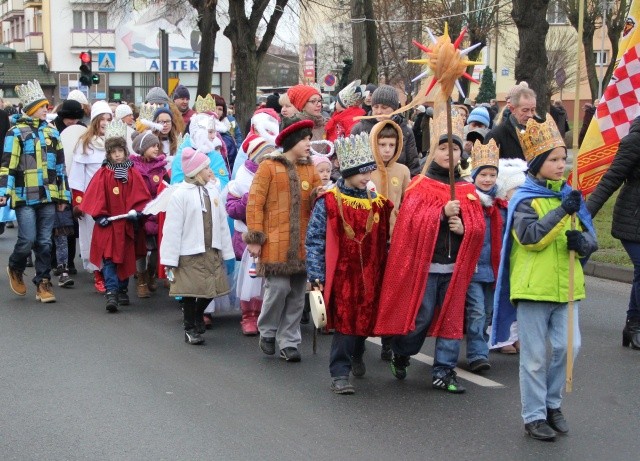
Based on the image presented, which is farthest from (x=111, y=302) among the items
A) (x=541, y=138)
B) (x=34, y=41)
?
(x=34, y=41)

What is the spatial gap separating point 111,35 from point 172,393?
66978mm

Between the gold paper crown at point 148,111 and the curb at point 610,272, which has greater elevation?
the gold paper crown at point 148,111

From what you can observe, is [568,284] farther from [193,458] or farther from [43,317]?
[43,317]

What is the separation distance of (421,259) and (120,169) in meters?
4.92

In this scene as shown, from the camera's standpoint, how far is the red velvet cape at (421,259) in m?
7.13

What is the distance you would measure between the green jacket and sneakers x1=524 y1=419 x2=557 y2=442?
2.37 feet

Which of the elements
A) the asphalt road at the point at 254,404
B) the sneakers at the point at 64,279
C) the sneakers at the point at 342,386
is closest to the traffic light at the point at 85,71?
the sneakers at the point at 64,279

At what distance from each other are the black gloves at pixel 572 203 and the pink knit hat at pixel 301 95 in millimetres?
4733

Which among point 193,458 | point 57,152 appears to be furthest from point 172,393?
point 57,152

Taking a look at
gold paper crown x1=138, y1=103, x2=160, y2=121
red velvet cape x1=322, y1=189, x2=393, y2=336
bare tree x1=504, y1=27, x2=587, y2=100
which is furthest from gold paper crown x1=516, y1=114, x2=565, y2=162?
bare tree x1=504, y1=27, x2=587, y2=100

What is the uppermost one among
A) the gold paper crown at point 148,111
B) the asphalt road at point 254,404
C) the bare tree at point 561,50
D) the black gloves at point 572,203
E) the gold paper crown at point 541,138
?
the bare tree at point 561,50

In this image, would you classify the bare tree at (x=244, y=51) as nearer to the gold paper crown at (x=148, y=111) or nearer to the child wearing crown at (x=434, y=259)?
the gold paper crown at (x=148, y=111)

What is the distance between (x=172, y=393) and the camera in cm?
743

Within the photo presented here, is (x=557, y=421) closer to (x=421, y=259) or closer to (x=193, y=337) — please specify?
(x=421, y=259)
